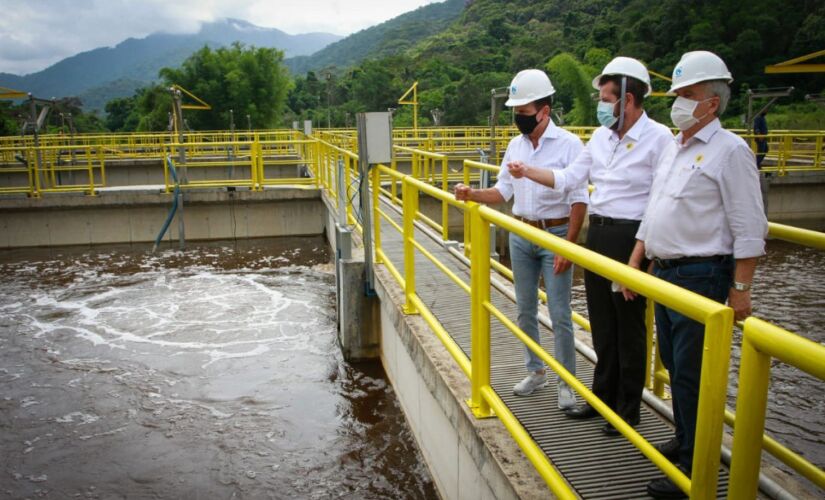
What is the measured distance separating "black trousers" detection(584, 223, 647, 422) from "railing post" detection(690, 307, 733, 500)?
4.10 ft

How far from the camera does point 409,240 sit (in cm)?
468

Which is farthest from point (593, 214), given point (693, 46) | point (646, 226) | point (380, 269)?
point (693, 46)

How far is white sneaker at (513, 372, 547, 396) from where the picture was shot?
3.36 metres

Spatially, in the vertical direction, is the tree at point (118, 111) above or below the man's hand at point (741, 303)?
above

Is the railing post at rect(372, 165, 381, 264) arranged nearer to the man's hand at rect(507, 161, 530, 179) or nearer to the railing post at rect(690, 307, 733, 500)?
the man's hand at rect(507, 161, 530, 179)

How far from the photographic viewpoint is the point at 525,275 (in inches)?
132

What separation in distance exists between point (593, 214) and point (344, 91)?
82.1 metres

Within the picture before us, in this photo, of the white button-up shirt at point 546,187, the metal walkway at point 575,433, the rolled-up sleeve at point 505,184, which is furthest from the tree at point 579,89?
the white button-up shirt at point 546,187

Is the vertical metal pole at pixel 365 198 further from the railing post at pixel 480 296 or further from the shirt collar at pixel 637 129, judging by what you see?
the shirt collar at pixel 637 129

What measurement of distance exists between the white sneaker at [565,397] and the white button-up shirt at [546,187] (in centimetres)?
86

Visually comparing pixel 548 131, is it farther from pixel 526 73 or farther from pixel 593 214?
pixel 593 214

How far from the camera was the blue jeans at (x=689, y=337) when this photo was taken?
2.25 m

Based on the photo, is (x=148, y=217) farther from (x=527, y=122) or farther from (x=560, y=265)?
(x=560, y=265)

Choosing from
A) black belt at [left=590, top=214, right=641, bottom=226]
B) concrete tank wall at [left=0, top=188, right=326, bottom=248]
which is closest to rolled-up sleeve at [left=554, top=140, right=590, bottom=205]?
black belt at [left=590, top=214, right=641, bottom=226]
